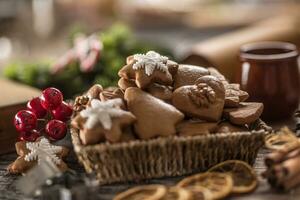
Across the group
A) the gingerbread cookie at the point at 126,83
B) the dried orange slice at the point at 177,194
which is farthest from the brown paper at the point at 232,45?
the dried orange slice at the point at 177,194

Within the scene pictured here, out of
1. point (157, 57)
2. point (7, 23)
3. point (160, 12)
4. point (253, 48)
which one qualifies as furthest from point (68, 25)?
point (157, 57)

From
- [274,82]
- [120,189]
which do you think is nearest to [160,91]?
[120,189]

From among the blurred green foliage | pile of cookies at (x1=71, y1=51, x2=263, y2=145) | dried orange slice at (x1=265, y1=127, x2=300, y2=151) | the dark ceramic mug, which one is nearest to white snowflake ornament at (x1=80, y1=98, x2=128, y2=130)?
pile of cookies at (x1=71, y1=51, x2=263, y2=145)

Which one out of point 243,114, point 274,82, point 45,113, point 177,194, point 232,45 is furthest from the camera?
point 232,45

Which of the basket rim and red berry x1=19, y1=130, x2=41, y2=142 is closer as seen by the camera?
the basket rim

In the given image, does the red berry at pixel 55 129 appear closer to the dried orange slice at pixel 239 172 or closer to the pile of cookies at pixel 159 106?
the pile of cookies at pixel 159 106

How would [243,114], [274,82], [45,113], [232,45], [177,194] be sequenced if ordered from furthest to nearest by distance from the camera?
[232,45] < [274,82] < [45,113] < [243,114] < [177,194]

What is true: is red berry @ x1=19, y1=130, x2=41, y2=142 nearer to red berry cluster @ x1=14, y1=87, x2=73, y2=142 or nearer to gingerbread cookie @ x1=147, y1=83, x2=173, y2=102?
red berry cluster @ x1=14, y1=87, x2=73, y2=142

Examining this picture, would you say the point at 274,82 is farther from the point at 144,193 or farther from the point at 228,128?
the point at 144,193
